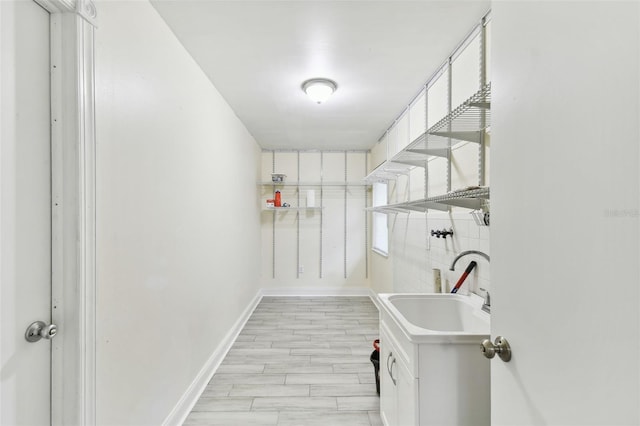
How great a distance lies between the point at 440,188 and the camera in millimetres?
2266

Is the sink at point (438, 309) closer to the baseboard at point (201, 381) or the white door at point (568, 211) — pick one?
the white door at point (568, 211)

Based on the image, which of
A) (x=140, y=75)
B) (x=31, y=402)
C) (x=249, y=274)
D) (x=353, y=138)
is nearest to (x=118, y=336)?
(x=31, y=402)

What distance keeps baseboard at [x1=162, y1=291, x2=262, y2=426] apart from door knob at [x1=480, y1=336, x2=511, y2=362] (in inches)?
70.1

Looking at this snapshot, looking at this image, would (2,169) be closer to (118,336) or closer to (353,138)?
(118,336)

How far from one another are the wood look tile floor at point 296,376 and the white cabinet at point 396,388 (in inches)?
14.1

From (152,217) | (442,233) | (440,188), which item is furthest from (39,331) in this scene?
(440,188)

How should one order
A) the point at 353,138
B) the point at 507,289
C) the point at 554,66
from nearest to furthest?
the point at 554,66, the point at 507,289, the point at 353,138

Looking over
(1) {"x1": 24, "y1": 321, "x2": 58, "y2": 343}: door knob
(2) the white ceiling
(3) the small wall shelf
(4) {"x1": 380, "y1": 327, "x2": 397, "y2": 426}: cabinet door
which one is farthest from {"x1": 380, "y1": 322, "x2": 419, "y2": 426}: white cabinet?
(3) the small wall shelf

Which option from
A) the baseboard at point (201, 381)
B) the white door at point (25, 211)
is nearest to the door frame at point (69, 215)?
the white door at point (25, 211)

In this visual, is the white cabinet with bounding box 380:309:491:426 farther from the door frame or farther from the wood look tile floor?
the door frame

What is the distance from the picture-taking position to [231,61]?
2113 mm

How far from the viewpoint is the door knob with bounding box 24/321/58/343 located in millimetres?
920

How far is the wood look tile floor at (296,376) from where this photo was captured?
1897 millimetres

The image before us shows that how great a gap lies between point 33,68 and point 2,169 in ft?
1.22
